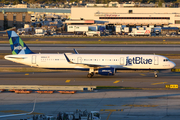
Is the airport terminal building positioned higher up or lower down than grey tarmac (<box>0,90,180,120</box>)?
higher up

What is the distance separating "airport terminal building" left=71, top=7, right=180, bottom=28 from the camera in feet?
490

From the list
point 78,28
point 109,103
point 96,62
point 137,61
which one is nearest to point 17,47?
point 96,62

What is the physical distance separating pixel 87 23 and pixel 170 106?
389ft

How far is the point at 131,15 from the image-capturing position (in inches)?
5930

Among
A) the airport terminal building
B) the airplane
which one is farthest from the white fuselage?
the airport terminal building

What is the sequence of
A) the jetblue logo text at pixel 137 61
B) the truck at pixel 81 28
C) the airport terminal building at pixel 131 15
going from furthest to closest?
the airport terminal building at pixel 131 15
the truck at pixel 81 28
the jetblue logo text at pixel 137 61

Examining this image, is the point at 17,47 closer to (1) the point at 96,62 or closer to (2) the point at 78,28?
(1) the point at 96,62

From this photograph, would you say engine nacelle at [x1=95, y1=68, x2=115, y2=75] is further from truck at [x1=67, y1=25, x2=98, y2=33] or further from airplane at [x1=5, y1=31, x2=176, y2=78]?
truck at [x1=67, y1=25, x2=98, y2=33]

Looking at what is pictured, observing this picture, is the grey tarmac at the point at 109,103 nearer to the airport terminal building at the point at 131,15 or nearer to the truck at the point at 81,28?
the truck at the point at 81,28

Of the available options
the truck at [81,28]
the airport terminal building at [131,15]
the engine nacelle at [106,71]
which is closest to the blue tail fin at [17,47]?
the engine nacelle at [106,71]

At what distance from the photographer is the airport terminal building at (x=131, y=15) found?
14938cm

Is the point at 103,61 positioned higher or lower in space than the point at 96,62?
higher

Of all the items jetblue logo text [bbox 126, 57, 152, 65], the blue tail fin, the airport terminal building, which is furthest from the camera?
the airport terminal building

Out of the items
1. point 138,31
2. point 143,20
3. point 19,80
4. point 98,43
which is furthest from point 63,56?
point 143,20
